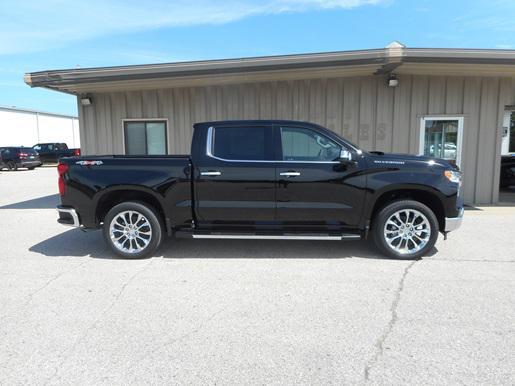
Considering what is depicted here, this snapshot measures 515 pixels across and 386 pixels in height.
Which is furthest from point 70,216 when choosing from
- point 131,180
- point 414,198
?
point 414,198

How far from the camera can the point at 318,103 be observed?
9.47 metres

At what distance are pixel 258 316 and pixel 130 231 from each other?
2.64 m

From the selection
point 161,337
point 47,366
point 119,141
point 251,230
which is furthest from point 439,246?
point 119,141

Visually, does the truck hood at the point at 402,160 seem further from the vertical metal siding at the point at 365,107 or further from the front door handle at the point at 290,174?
the vertical metal siding at the point at 365,107

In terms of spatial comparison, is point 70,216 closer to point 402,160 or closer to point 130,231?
point 130,231

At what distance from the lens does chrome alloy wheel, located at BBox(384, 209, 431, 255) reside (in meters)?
5.15

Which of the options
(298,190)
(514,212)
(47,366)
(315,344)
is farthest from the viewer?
(514,212)

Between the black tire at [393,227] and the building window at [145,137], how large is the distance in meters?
6.75

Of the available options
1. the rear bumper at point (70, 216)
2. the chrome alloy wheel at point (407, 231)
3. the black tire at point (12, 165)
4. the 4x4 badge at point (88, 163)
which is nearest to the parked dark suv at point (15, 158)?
the black tire at point (12, 165)

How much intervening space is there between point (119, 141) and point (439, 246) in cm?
824

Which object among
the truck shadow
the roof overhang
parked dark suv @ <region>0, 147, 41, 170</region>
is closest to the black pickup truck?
the truck shadow

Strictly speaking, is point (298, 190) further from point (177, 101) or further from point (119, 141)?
point (119, 141)

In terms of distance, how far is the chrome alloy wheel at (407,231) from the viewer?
515 cm

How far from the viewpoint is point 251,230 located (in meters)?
5.28
